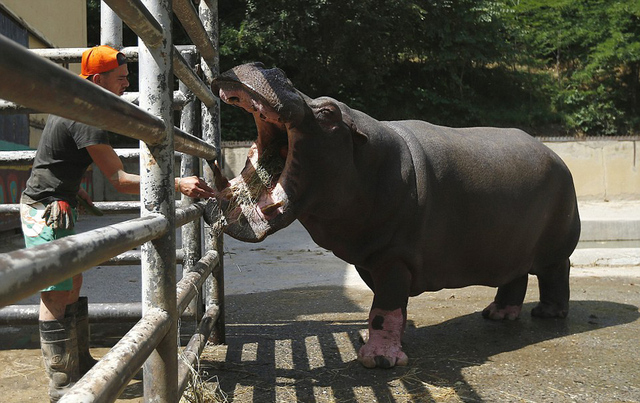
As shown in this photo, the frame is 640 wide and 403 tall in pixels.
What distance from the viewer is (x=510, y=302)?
3996 mm

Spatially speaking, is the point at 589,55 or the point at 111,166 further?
the point at 589,55

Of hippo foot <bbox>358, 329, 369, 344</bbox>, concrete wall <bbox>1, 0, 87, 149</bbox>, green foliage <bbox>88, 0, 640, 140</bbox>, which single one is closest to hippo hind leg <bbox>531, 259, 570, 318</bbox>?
hippo foot <bbox>358, 329, 369, 344</bbox>

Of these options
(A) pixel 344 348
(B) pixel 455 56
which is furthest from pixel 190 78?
(B) pixel 455 56

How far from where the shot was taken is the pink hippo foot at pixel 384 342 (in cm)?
300

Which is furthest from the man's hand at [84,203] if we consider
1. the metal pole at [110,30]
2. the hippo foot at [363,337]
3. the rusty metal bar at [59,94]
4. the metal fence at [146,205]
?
the hippo foot at [363,337]

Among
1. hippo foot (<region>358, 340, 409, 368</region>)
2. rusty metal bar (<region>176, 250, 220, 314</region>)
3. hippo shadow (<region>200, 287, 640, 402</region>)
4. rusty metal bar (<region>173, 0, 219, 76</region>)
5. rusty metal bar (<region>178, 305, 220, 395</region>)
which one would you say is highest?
rusty metal bar (<region>173, 0, 219, 76</region>)

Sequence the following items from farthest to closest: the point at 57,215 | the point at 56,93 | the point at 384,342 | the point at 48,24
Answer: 1. the point at 48,24
2. the point at 384,342
3. the point at 57,215
4. the point at 56,93

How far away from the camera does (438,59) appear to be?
61.5 ft

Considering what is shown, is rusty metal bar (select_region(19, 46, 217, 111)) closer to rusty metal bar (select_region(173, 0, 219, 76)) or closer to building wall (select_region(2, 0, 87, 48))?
rusty metal bar (select_region(173, 0, 219, 76))

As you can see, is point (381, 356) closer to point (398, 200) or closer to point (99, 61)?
point (398, 200)

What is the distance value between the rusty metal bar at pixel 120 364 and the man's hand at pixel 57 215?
94 centimetres

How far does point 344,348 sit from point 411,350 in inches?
14.3

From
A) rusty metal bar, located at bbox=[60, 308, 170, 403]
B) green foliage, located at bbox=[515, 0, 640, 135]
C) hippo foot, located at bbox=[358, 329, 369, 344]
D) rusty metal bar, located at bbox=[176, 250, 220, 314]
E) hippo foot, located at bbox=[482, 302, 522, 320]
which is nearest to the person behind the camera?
rusty metal bar, located at bbox=[60, 308, 170, 403]

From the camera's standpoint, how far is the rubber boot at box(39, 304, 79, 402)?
244cm
